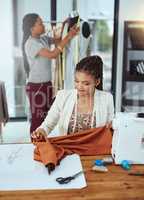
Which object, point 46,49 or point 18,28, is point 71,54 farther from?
point 18,28

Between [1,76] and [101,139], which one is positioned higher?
[1,76]

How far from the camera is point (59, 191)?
4.13 feet

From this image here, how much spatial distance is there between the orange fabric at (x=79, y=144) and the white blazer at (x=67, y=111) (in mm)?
296

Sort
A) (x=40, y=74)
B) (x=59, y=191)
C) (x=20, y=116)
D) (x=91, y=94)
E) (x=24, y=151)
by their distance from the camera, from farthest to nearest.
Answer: (x=20, y=116) < (x=40, y=74) < (x=91, y=94) < (x=24, y=151) < (x=59, y=191)

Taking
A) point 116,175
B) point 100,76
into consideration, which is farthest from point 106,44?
point 116,175

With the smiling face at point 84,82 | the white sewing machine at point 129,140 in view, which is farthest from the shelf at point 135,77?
the white sewing machine at point 129,140

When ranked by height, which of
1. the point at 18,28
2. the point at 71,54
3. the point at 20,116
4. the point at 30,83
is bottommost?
the point at 20,116

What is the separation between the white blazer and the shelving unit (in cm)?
196

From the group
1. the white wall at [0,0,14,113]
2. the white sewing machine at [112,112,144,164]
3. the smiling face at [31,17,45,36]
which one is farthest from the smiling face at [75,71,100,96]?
the white wall at [0,0,14,113]

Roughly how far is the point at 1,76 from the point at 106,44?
1.36 m

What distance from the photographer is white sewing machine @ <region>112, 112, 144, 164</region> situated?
1527 millimetres

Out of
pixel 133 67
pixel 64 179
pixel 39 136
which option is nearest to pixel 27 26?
pixel 133 67

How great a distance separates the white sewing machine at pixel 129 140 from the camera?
153 cm

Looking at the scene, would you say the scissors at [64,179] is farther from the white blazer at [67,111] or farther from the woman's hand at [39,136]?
the white blazer at [67,111]
